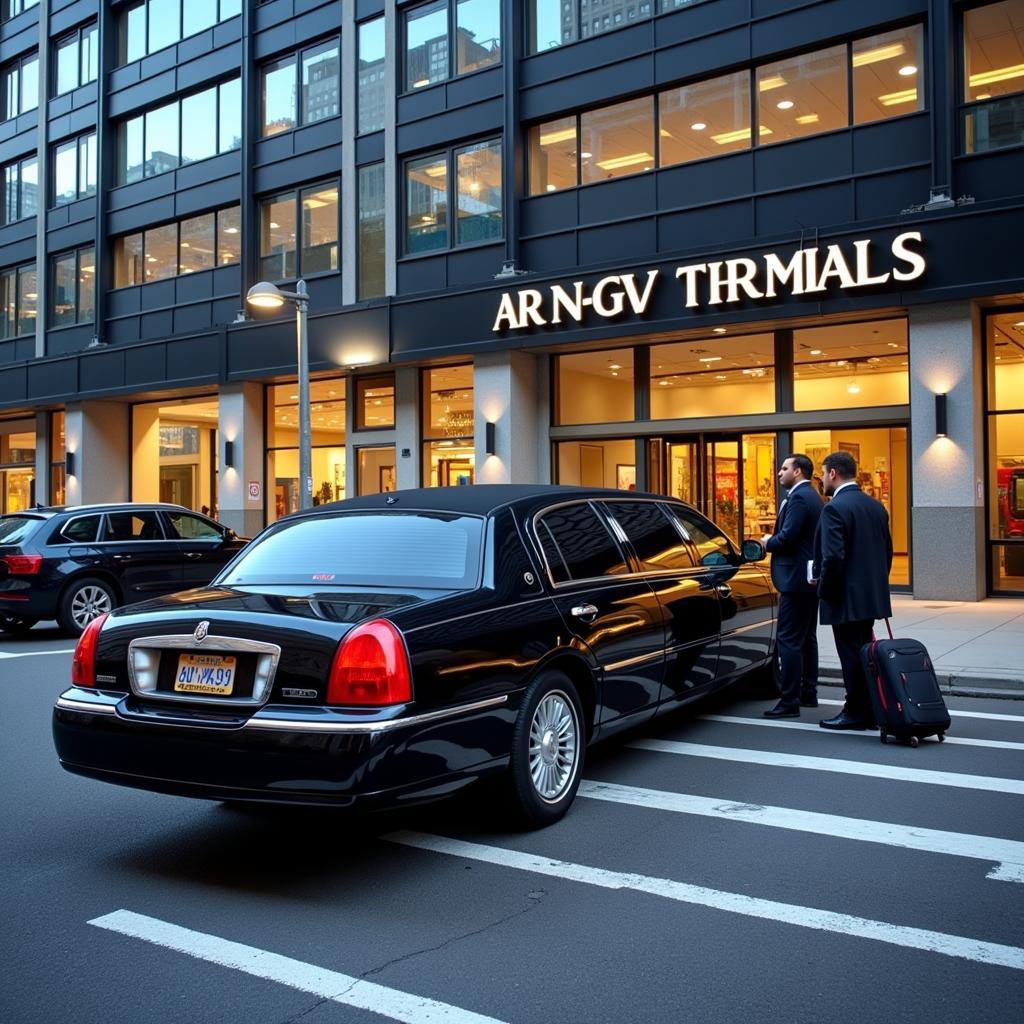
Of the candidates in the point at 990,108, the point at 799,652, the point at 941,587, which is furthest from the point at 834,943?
the point at 990,108

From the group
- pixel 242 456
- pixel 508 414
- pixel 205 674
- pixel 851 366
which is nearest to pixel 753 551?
pixel 205 674

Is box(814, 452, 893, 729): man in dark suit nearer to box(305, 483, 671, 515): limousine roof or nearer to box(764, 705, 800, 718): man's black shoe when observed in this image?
box(764, 705, 800, 718): man's black shoe

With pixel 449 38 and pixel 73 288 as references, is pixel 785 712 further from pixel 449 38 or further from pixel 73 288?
pixel 73 288

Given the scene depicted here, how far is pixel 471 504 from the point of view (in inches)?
231

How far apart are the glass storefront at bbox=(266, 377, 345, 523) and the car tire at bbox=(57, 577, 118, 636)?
9897mm

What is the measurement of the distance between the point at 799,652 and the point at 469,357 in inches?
539

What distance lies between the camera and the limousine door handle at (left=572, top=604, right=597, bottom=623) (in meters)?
5.67

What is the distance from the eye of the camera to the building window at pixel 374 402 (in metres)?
22.6

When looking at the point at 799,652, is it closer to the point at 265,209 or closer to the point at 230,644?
the point at 230,644

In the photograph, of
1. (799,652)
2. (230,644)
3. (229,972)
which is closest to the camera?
(229,972)

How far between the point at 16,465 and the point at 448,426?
56.9 feet

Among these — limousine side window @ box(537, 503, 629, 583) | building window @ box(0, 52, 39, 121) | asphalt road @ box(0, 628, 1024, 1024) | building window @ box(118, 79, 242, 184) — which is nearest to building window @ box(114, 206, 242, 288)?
building window @ box(118, 79, 242, 184)

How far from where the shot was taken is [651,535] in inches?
276

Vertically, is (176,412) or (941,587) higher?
(176,412)
